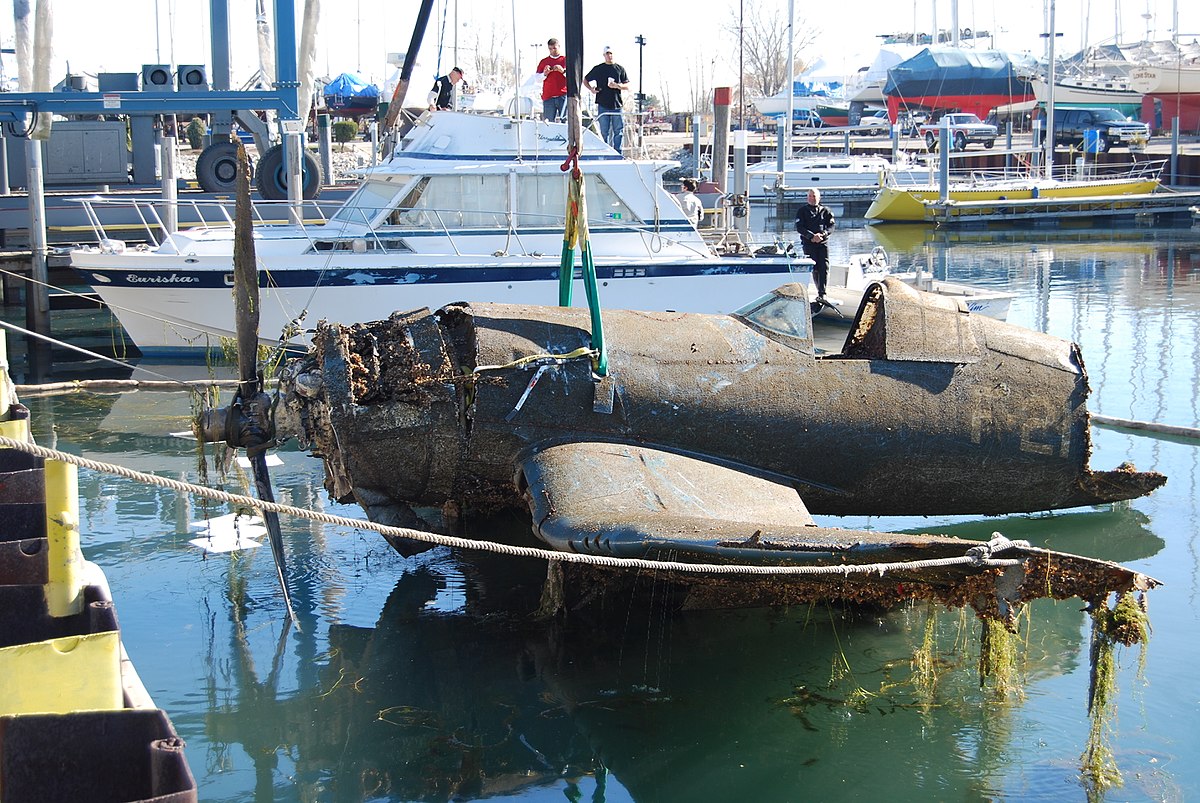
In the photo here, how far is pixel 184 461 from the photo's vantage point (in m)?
12.9

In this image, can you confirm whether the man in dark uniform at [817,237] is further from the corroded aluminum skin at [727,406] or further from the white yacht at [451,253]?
the corroded aluminum skin at [727,406]

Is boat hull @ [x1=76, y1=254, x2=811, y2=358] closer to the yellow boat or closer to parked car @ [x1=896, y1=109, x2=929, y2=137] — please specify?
the yellow boat

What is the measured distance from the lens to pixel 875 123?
7319 centimetres

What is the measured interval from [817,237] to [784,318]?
12.0m

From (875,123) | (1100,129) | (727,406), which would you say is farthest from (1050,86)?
(727,406)

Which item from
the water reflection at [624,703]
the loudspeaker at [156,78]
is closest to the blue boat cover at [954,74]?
the loudspeaker at [156,78]

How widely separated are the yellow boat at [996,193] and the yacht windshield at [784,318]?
1274 inches

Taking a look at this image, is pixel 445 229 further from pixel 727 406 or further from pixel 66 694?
pixel 66 694

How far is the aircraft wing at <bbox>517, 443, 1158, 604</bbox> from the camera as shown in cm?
646

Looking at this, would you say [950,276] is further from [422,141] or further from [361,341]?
[361,341]

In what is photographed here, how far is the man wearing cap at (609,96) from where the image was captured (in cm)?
1850

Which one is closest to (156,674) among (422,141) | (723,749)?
(723,749)

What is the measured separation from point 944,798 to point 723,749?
4.21 ft

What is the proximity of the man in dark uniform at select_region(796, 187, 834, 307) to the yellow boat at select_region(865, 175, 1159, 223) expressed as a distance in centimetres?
2010
